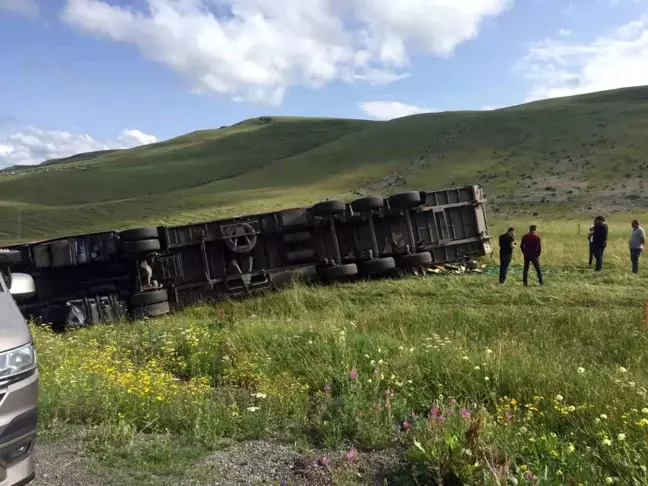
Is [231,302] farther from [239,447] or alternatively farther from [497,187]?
[497,187]

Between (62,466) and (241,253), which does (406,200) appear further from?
(62,466)

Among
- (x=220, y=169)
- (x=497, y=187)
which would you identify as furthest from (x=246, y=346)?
(x=220, y=169)

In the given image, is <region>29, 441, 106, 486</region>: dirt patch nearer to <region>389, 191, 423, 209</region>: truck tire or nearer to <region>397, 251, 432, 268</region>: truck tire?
<region>397, 251, 432, 268</region>: truck tire

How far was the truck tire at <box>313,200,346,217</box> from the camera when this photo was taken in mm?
13273

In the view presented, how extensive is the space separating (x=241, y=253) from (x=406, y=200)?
4.14 m

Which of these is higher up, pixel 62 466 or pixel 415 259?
pixel 415 259

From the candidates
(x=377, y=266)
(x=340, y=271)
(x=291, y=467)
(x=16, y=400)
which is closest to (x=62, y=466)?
(x=16, y=400)

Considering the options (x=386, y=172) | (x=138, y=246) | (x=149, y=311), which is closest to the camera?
(x=149, y=311)

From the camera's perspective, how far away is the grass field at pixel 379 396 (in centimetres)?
357

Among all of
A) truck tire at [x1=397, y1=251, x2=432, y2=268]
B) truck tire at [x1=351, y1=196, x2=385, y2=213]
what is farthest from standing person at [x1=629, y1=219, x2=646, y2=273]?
truck tire at [x1=351, y1=196, x2=385, y2=213]

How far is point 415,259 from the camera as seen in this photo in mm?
13430

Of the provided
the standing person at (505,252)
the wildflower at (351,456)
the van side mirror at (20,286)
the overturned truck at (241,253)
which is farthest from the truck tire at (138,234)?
the wildflower at (351,456)

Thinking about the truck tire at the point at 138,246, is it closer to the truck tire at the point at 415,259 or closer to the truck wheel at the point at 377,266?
the truck wheel at the point at 377,266

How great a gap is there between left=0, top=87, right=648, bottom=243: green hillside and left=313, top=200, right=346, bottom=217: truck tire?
28.9 metres
